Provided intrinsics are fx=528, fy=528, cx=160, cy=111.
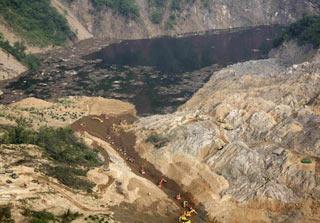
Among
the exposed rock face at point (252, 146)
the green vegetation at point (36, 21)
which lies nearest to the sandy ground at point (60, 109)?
the exposed rock face at point (252, 146)

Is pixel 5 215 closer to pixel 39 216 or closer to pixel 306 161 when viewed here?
pixel 39 216

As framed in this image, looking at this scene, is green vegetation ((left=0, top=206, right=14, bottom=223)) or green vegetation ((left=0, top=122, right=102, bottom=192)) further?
green vegetation ((left=0, top=122, right=102, bottom=192))

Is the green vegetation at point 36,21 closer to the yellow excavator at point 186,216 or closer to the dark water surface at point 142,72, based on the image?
the dark water surface at point 142,72

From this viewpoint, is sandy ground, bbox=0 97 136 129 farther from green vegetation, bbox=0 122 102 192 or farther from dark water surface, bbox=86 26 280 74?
dark water surface, bbox=86 26 280 74

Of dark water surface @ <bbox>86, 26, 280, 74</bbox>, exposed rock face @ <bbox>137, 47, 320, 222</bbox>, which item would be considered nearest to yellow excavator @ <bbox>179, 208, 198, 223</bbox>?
exposed rock face @ <bbox>137, 47, 320, 222</bbox>

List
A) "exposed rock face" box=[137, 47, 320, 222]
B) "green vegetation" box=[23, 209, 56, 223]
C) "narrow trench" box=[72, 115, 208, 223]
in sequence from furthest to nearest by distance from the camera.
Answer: "narrow trench" box=[72, 115, 208, 223], "exposed rock face" box=[137, 47, 320, 222], "green vegetation" box=[23, 209, 56, 223]

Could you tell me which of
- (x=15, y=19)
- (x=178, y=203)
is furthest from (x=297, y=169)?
(x=15, y=19)

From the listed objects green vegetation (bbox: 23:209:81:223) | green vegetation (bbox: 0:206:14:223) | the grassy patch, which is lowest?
the grassy patch

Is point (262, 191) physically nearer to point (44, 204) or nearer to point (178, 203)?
point (178, 203)
